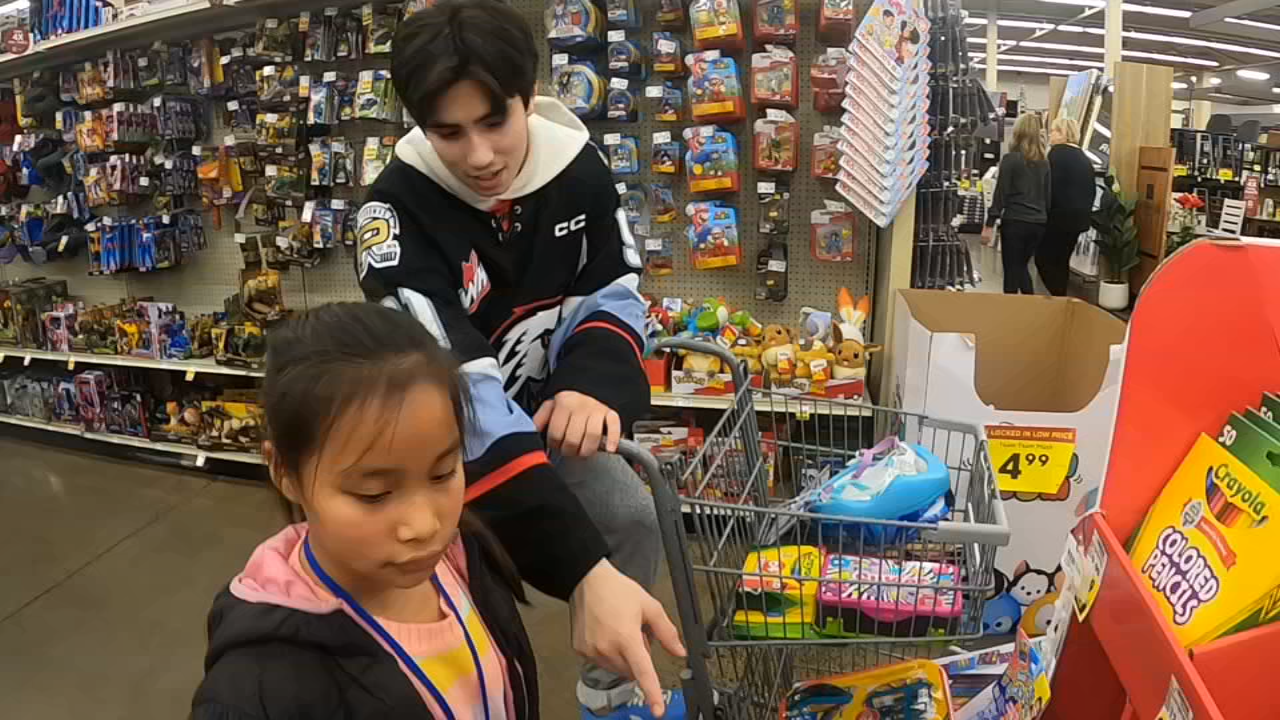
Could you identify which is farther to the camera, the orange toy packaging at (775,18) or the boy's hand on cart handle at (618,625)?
the orange toy packaging at (775,18)

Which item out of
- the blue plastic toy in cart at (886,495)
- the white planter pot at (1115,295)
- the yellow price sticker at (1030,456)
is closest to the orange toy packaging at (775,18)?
the yellow price sticker at (1030,456)

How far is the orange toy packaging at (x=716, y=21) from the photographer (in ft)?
9.06

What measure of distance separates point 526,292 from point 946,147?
196 centimetres

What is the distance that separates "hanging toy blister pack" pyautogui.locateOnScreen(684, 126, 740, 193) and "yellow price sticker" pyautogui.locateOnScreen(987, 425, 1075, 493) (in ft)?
4.21

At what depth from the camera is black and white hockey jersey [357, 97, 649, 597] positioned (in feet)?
3.27

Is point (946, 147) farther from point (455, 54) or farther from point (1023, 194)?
point (1023, 194)

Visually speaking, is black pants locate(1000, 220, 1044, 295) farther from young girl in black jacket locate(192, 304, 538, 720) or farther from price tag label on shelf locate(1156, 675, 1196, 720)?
young girl in black jacket locate(192, 304, 538, 720)

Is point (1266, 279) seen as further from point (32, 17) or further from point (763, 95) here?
point (32, 17)

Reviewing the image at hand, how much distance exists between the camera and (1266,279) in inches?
35.5

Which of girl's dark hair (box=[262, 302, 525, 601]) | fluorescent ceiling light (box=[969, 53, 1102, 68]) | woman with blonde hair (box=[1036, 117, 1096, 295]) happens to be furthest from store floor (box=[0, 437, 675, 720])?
fluorescent ceiling light (box=[969, 53, 1102, 68])

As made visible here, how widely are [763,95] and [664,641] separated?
2317 millimetres

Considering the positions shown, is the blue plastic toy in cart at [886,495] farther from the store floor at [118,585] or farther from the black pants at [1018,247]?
the black pants at [1018,247]

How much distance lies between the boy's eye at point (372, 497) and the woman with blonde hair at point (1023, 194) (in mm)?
5728

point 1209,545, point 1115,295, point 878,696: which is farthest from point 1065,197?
point 1209,545
